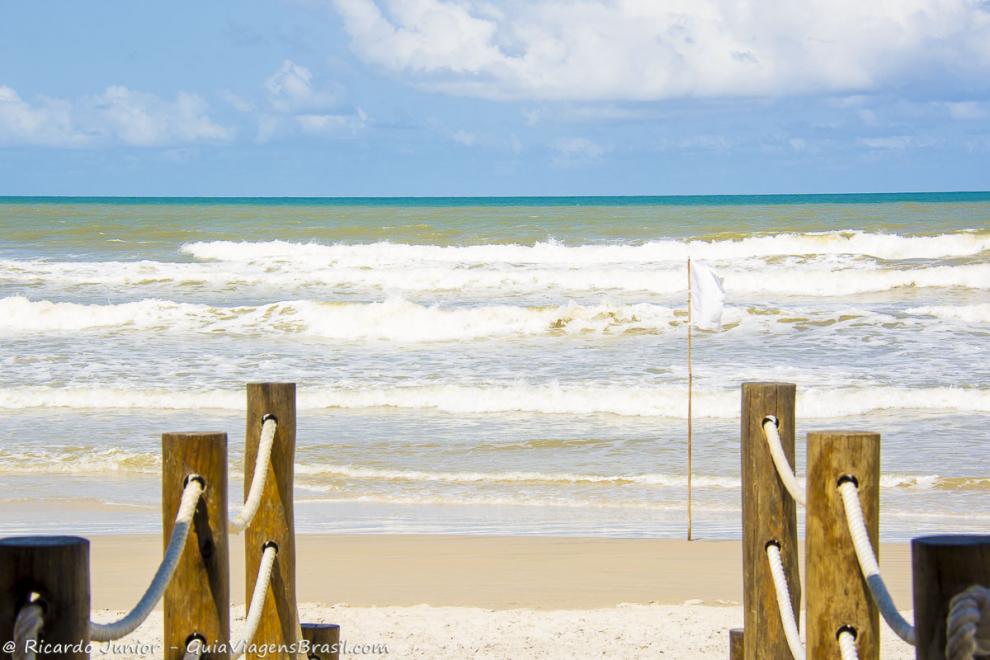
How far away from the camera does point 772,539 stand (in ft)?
13.2

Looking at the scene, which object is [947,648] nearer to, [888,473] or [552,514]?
[552,514]

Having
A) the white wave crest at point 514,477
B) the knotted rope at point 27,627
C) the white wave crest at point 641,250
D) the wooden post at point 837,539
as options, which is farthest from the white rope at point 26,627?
the white wave crest at point 641,250

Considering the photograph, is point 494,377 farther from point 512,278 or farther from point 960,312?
point 512,278

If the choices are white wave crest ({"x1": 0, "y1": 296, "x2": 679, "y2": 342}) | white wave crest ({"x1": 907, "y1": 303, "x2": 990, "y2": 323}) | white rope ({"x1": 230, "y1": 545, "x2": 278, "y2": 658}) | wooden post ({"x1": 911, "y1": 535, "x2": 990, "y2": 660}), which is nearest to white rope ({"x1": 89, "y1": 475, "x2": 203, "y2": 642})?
white rope ({"x1": 230, "y1": 545, "x2": 278, "y2": 658})

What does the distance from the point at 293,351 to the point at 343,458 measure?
665 cm

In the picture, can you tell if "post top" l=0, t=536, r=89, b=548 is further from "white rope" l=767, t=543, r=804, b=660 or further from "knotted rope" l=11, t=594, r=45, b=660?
"white rope" l=767, t=543, r=804, b=660

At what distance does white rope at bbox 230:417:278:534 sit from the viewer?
3.89 m

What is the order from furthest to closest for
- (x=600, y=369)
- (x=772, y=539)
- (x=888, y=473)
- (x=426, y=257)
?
(x=426, y=257)
(x=600, y=369)
(x=888, y=473)
(x=772, y=539)

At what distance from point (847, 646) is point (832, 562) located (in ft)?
0.79

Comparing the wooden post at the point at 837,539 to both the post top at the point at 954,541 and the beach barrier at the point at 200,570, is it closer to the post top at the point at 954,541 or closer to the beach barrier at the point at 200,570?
the post top at the point at 954,541

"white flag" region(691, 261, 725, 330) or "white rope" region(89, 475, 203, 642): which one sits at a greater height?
"white flag" region(691, 261, 725, 330)

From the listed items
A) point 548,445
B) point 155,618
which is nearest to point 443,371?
point 548,445

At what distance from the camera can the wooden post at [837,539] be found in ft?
10.8

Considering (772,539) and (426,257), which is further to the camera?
(426,257)
